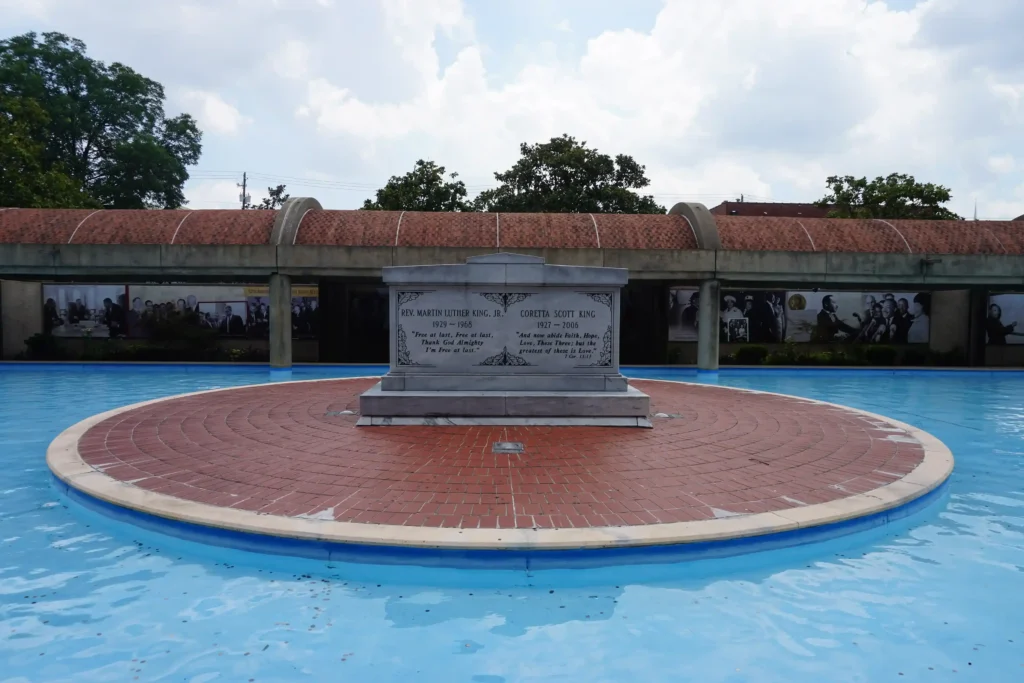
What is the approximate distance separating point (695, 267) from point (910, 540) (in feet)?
49.1

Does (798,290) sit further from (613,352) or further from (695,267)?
(613,352)

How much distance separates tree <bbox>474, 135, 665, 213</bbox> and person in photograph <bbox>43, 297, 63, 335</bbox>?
850 inches

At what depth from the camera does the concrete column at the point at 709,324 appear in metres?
20.1

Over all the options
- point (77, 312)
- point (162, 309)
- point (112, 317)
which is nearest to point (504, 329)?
point (162, 309)

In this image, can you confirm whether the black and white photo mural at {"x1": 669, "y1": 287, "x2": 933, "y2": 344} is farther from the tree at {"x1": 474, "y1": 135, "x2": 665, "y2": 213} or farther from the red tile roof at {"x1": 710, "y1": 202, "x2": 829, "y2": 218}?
the red tile roof at {"x1": 710, "y1": 202, "x2": 829, "y2": 218}

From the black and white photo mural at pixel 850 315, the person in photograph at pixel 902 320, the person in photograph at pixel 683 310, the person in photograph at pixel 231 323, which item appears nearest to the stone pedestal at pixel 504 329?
the person in photograph at pixel 683 310

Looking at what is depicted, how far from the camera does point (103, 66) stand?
47281 millimetres

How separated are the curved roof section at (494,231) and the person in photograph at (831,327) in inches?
139

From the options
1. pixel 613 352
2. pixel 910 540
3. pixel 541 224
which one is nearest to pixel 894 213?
pixel 541 224

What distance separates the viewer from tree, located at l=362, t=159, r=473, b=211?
110 ft

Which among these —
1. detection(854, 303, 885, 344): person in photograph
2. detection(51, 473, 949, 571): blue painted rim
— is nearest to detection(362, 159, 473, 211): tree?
detection(854, 303, 885, 344): person in photograph

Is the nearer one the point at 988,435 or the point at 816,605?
the point at 816,605


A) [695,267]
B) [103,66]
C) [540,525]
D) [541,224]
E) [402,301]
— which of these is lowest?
[540,525]

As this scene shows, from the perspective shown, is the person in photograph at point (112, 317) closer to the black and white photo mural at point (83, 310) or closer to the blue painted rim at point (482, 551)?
the black and white photo mural at point (83, 310)
